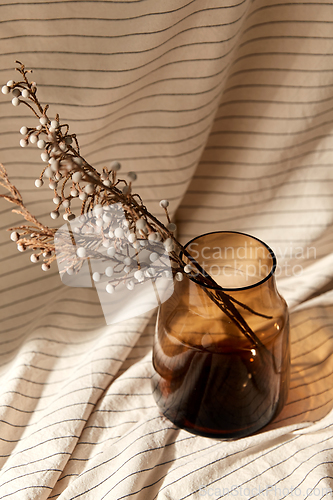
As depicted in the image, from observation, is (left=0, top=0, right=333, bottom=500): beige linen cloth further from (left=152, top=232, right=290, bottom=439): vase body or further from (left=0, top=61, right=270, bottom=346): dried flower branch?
(left=0, top=61, right=270, bottom=346): dried flower branch

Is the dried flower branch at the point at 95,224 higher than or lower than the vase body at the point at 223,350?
higher

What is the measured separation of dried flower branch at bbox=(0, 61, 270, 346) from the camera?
36cm

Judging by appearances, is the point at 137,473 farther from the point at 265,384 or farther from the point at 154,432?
the point at 265,384

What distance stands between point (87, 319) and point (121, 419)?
199mm

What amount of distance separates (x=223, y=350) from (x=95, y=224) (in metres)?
0.19

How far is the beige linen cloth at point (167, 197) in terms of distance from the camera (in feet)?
1.72

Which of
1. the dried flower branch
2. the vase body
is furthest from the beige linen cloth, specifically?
the dried flower branch

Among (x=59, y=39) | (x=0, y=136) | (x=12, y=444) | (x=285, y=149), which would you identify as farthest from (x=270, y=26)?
(x=12, y=444)

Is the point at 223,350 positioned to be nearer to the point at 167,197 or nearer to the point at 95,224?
the point at 95,224

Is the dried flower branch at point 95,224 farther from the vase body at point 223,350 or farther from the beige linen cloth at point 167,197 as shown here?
the beige linen cloth at point 167,197

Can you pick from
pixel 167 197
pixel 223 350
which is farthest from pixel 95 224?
pixel 167 197

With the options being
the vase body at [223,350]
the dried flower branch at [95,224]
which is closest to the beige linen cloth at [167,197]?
the vase body at [223,350]

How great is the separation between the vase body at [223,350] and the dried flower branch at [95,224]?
19 mm

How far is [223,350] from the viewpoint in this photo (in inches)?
19.2
